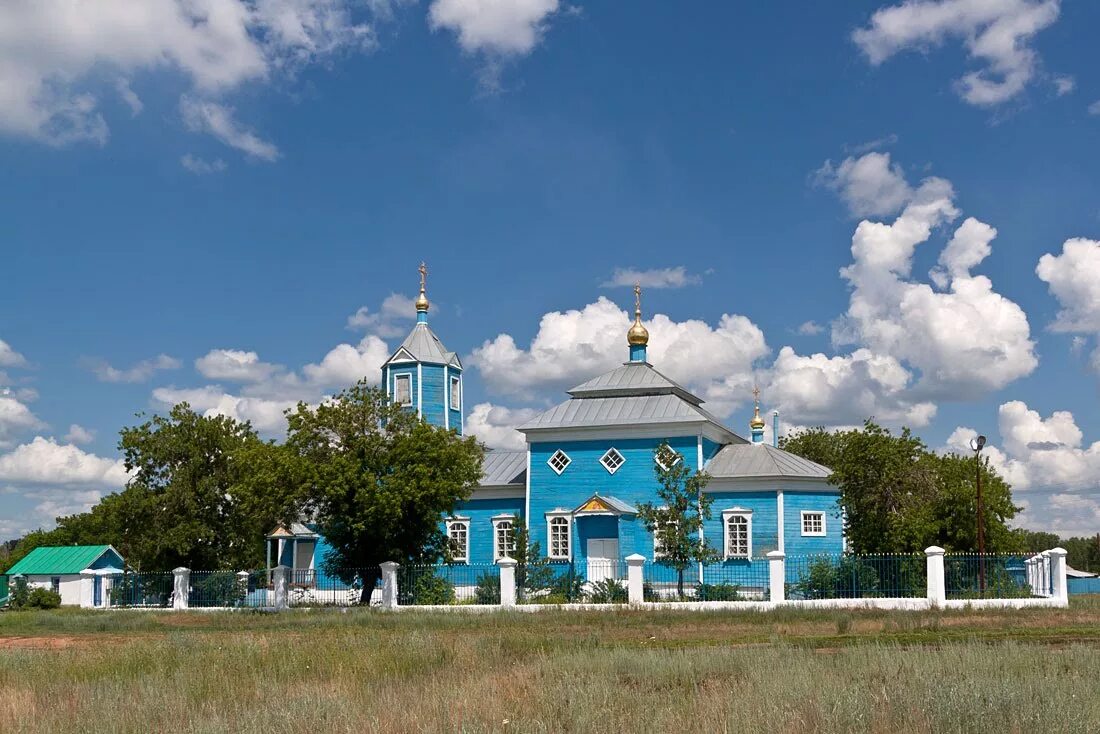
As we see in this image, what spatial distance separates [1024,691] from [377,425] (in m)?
23.3

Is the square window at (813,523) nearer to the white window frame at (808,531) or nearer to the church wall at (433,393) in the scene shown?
the white window frame at (808,531)

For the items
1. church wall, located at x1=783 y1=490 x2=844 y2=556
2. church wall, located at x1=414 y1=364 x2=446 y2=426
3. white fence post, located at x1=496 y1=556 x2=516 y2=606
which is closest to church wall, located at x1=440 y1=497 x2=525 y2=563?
church wall, located at x1=414 y1=364 x2=446 y2=426

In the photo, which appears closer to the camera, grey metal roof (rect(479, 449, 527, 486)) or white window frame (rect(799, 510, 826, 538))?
white window frame (rect(799, 510, 826, 538))

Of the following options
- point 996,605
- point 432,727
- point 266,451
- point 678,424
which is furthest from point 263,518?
point 432,727

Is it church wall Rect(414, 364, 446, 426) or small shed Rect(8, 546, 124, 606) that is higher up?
church wall Rect(414, 364, 446, 426)

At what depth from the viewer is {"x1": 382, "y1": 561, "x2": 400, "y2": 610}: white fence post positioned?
2947 centimetres

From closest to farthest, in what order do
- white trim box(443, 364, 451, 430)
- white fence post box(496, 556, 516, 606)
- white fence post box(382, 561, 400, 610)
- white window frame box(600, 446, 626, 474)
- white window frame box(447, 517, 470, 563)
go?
1. white fence post box(496, 556, 516, 606)
2. white fence post box(382, 561, 400, 610)
3. white window frame box(600, 446, 626, 474)
4. white window frame box(447, 517, 470, 563)
5. white trim box(443, 364, 451, 430)

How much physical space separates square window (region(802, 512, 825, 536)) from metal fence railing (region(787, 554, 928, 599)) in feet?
25.6

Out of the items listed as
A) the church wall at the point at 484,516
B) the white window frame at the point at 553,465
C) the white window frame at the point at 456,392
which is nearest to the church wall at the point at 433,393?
the white window frame at the point at 456,392

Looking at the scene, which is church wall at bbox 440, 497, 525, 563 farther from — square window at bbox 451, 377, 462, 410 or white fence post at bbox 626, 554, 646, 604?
white fence post at bbox 626, 554, 646, 604

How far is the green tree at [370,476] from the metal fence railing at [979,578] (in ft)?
41.6

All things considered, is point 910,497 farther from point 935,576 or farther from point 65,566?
point 65,566

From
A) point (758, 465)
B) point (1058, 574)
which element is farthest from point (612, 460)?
point (1058, 574)

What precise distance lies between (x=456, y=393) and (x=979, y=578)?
27043 mm
